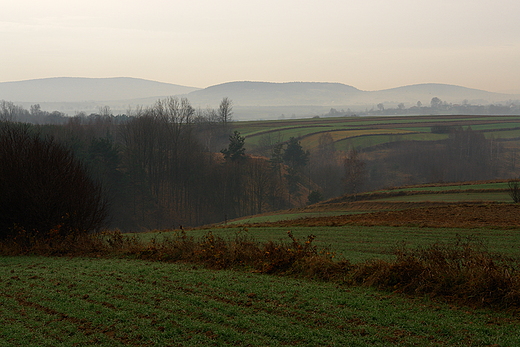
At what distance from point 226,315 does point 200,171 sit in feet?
220

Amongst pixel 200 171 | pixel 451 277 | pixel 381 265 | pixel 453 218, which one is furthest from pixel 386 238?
pixel 200 171

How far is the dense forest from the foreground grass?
4889 centimetres

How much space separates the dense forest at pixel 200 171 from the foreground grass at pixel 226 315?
160 feet

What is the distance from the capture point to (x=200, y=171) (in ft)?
244

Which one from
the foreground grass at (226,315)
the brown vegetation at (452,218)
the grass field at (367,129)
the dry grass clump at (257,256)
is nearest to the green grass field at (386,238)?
the brown vegetation at (452,218)

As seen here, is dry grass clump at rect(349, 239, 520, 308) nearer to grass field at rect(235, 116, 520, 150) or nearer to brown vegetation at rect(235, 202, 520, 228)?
brown vegetation at rect(235, 202, 520, 228)

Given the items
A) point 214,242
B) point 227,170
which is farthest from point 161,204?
point 214,242

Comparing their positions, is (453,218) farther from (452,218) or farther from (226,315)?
(226,315)

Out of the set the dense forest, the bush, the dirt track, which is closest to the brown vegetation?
the dirt track

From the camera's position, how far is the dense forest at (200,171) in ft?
217

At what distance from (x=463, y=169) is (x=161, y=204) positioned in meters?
69.9

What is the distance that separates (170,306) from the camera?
8.78m

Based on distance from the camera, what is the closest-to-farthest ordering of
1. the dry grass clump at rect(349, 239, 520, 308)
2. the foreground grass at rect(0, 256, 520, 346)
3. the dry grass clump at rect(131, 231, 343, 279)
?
the foreground grass at rect(0, 256, 520, 346) → the dry grass clump at rect(349, 239, 520, 308) → the dry grass clump at rect(131, 231, 343, 279)

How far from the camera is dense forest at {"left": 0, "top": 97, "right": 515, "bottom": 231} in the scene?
217 feet
